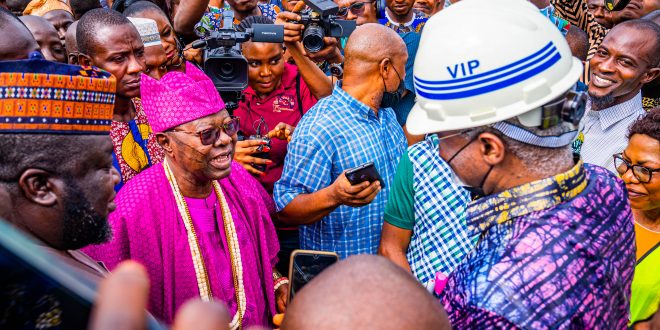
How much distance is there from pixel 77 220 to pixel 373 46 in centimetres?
232

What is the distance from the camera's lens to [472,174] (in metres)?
2.04

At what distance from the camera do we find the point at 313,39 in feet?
13.8

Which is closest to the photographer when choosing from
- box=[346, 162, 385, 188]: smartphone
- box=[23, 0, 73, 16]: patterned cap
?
box=[346, 162, 385, 188]: smartphone

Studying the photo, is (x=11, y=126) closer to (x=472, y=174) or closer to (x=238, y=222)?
(x=238, y=222)

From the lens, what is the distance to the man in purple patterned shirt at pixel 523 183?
5.72ft

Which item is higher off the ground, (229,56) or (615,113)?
(229,56)

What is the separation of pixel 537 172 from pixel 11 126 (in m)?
1.68

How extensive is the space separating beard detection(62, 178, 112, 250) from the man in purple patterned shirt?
3.95 feet

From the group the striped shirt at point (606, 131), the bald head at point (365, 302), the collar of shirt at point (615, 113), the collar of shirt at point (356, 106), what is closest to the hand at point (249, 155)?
the collar of shirt at point (356, 106)

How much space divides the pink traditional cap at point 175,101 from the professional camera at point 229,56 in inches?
36.1

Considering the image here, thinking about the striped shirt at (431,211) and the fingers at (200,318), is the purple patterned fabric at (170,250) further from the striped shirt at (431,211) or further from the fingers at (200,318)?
the fingers at (200,318)

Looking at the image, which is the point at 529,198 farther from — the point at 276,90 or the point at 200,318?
the point at 276,90

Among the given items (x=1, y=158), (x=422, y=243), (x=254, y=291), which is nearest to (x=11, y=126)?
(x=1, y=158)

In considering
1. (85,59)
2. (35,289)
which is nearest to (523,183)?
(35,289)
